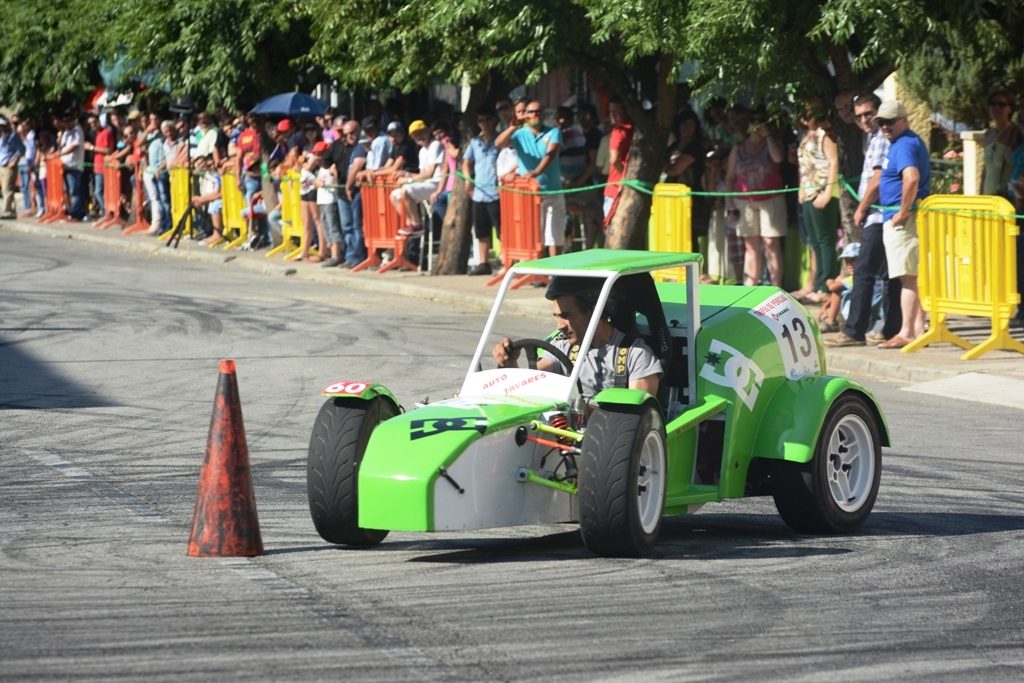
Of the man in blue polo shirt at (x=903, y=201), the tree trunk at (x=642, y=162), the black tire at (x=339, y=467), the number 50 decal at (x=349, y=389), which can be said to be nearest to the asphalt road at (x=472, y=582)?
the black tire at (x=339, y=467)

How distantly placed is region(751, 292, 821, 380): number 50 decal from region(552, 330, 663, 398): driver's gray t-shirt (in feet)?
2.36

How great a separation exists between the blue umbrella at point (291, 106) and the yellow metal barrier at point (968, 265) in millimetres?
13871

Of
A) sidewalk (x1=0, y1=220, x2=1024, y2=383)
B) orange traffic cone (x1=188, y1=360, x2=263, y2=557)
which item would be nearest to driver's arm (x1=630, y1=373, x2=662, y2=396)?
orange traffic cone (x1=188, y1=360, x2=263, y2=557)

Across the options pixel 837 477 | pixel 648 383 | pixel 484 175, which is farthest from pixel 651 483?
pixel 484 175

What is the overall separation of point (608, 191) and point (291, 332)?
456 centimetres

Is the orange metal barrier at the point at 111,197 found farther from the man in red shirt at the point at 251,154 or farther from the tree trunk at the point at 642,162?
the tree trunk at the point at 642,162

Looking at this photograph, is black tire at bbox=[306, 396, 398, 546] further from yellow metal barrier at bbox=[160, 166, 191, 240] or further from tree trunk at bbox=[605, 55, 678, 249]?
yellow metal barrier at bbox=[160, 166, 191, 240]

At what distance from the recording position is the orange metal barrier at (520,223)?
64.7 ft

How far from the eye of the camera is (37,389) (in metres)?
13.1

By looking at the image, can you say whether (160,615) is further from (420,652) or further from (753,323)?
(753,323)

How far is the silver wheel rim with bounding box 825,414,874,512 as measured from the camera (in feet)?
27.4

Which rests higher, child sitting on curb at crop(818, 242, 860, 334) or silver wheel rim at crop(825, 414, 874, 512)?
child sitting on curb at crop(818, 242, 860, 334)

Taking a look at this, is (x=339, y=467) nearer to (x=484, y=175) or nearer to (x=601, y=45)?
(x=601, y=45)

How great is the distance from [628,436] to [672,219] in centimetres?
1109
